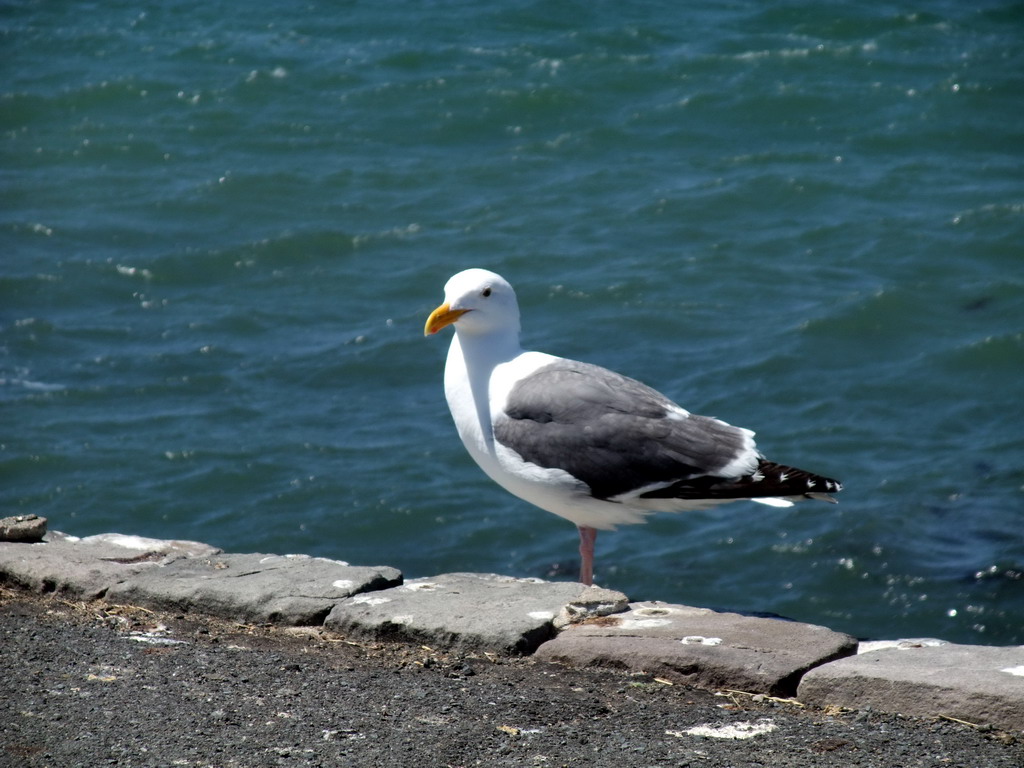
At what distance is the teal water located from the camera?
899 centimetres

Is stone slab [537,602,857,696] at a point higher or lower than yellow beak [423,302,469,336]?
lower

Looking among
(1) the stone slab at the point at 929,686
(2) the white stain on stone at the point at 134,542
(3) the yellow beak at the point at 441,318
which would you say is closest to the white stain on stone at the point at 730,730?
(1) the stone slab at the point at 929,686

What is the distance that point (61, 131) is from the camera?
53.9ft

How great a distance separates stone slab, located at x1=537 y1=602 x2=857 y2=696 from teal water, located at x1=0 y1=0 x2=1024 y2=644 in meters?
3.49

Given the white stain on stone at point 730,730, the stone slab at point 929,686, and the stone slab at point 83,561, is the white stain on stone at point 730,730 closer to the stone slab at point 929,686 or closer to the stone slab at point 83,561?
the stone slab at point 929,686

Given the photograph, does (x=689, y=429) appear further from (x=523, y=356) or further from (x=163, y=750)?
(x=163, y=750)

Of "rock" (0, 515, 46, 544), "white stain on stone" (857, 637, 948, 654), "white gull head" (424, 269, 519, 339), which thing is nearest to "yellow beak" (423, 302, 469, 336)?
"white gull head" (424, 269, 519, 339)

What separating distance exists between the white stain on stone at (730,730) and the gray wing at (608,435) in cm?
150

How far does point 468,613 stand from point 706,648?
2.84ft

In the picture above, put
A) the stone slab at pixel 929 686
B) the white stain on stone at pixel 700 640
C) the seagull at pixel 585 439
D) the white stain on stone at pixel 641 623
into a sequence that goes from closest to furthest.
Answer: the stone slab at pixel 929 686 < the white stain on stone at pixel 700 640 < the white stain on stone at pixel 641 623 < the seagull at pixel 585 439

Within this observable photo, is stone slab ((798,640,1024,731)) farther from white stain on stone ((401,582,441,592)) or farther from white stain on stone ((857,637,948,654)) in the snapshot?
white stain on stone ((401,582,441,592))

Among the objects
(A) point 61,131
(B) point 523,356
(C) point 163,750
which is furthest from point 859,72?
(C) point 163,750

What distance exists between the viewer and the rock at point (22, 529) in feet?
19.4

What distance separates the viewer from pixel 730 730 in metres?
3.84
